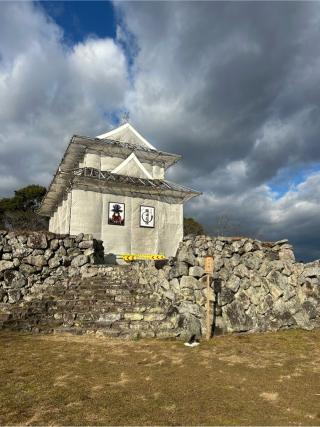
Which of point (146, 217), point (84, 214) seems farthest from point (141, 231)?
point (84, 214)

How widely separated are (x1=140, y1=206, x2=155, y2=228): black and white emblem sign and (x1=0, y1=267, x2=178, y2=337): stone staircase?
11560 millimetres

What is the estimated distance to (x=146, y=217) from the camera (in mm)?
25406

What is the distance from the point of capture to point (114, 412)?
5355 millimetres

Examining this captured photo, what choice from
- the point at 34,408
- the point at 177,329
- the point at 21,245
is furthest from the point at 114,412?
the point at 21,245

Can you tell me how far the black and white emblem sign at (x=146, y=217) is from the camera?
82.9 ft

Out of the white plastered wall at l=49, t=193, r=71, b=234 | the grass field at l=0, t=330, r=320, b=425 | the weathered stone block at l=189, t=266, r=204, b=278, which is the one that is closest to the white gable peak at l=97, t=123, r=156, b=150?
the white plastered wall at l=49, t=193, r=71, b=234

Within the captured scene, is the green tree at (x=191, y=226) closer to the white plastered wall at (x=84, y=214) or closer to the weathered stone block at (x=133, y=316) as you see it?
the white plastered wall at (x=84, y=214)

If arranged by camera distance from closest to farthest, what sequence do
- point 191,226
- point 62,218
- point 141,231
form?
point 141,231 → point 62,218 → point 191,226

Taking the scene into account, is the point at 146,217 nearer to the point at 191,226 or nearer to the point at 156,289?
the point at 156,289

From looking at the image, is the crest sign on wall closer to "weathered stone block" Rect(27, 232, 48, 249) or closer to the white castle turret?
the white castle turret

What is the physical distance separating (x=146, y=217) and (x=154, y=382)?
18.8m

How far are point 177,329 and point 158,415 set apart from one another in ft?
19.9

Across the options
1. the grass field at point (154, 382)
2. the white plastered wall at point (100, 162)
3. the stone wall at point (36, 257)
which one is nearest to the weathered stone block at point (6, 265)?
the stone wall at point (36, 257)

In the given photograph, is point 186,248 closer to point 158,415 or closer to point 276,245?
point 276,245
